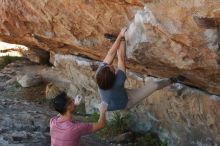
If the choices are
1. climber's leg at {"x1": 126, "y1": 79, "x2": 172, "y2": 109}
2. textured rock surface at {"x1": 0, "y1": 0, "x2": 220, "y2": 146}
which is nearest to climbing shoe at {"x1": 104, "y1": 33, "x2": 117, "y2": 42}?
textured rock surface at {"x1": 0, "y1": 0, "x2": 220, "y2": 146}

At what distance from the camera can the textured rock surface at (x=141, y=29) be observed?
20.9 feet

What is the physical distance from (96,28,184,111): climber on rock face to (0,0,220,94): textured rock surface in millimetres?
241

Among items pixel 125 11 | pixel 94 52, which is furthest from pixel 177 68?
pixel 94 52

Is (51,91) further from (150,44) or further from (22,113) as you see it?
(150,44)

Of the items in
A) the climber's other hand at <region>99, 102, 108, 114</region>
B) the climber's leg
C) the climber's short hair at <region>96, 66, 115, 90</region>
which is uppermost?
the climber's short hair at <region>96, 66, 115, 90</region>

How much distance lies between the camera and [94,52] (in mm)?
9906

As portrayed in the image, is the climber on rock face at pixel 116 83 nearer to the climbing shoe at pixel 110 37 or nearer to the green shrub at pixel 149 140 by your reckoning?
the climbing shoe at pixel 110 37

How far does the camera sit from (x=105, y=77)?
6836mm

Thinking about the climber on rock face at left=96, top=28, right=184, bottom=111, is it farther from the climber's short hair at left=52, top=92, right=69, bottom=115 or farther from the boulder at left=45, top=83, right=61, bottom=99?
the boulder at left=45, top=83, right=61, bottom=99

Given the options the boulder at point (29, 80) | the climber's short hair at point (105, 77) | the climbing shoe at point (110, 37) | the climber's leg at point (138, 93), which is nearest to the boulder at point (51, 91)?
the boulder at point (29, 80)

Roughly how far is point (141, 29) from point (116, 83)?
80 cm

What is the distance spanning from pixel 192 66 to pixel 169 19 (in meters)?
1.00

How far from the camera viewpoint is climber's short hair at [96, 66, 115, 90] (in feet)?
22.3

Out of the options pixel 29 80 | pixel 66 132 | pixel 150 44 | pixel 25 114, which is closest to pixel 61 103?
pixel 66 132
